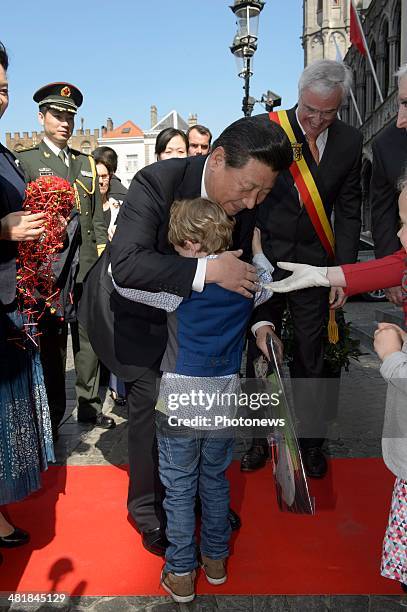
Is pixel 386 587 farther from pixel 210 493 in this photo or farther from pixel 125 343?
pixel 125 343

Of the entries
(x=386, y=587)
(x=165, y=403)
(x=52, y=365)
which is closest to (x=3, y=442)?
(x=165, y=403)

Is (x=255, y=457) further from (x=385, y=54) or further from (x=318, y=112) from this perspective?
(x=385, y=54)

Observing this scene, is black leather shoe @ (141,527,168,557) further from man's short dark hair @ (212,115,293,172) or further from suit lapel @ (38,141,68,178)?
suit lapel @ (38,141,68,178)

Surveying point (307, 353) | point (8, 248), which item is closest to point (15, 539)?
point (8, 248)

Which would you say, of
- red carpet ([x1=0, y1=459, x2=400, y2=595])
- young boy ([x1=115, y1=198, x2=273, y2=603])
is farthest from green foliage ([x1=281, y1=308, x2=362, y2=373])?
young boy ([x1=115, y1=198, x2=273, y2=603])

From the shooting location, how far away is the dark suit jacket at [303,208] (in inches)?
136

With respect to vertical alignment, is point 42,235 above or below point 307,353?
above

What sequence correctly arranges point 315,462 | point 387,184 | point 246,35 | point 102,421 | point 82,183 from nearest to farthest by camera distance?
point 387,184
point 315,462
point 82,183
point 102,421
point 246,35

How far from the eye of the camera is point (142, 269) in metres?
2.22

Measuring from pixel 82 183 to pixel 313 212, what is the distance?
6.34ft

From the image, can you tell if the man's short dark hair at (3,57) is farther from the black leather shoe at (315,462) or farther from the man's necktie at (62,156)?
the black leather shoe at (315,462)

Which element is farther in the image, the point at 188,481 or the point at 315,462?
the point at 315,462

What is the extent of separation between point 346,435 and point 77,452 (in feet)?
6.60

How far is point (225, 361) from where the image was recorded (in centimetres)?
231
